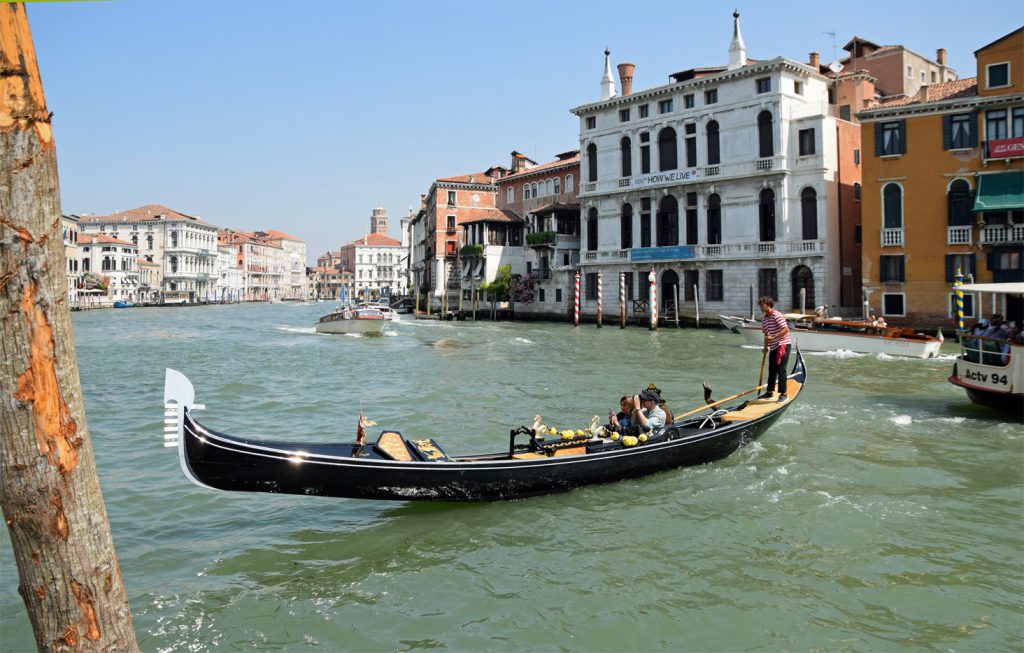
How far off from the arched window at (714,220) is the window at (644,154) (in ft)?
10.8

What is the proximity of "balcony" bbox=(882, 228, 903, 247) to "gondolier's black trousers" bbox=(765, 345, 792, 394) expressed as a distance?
1506 centimetres

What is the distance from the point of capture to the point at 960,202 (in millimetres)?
19797

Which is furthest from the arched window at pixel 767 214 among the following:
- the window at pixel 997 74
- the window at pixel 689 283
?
the window at pixel 997 74

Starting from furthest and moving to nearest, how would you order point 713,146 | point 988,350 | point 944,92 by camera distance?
point 713,146 → point 944,92 → point 988,350

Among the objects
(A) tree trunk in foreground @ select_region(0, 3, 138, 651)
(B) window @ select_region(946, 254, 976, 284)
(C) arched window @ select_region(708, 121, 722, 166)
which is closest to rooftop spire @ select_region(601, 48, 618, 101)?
(C) arched window @ select_region(708, 121, 722, 166)

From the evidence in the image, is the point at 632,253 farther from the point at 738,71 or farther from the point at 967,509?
the point at 967,509

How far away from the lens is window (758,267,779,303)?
24.7 m

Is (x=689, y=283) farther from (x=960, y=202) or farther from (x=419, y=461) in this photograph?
(x=419, y=461)

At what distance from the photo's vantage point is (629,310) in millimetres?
29172

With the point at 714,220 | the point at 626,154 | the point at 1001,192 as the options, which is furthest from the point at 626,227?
the point at 1001,192

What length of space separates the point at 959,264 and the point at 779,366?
14.9 meters

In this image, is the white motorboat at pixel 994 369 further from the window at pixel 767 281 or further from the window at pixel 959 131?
the window at pixel 767 281

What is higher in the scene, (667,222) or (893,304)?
(667,222)

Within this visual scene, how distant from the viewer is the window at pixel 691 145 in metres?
27.1
